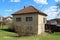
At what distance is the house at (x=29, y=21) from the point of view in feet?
131

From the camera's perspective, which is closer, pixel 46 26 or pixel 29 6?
pixel 29 6

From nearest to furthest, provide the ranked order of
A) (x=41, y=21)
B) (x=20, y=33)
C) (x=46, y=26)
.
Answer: (x=20, y=33)
(x=41, y=21)
(x=46, y=26)

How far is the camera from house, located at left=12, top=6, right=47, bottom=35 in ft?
131

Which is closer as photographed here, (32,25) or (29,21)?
(32,25)

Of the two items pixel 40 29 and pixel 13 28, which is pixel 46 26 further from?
pixel 13 28

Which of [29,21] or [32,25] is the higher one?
[29,21]

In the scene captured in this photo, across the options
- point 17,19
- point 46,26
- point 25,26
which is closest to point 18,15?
point 17,19

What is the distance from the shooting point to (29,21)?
4059 cm

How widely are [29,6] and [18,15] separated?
404 centimetres

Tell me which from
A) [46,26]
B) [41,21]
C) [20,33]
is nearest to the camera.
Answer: [20,33]

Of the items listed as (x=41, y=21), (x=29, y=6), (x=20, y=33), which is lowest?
(x=20, y=33)

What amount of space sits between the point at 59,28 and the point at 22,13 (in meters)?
11.0

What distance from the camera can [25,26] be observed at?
41.0 metres

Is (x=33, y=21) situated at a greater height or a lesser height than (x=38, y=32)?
greater
